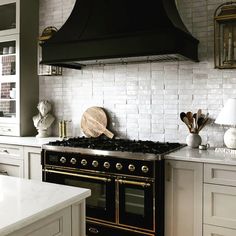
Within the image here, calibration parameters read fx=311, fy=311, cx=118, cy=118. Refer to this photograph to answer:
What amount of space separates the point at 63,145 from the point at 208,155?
4.40 feet

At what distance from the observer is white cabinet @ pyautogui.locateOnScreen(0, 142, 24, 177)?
334 cm

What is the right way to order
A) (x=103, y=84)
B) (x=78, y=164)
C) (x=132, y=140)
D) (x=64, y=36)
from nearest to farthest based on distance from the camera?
(x=78, y=164) < (x=64, y=36) < (x=132, y=140) < (x=103, y=84)

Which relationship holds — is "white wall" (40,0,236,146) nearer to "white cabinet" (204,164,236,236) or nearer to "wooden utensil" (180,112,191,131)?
"wooden utensil" (180,112,191,131)

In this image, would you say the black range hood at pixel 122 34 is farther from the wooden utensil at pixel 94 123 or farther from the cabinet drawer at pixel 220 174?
the cabinet drawer at pixel 220 174

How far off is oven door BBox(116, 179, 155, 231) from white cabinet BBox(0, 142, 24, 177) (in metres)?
1.27

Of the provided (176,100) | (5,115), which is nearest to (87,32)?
(176,100)

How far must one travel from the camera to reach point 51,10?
3.91 meters

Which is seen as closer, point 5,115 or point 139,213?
point 139,213

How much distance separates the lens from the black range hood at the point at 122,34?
8.38ft

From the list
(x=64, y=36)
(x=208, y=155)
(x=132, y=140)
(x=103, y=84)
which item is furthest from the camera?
(x=103, y=84)

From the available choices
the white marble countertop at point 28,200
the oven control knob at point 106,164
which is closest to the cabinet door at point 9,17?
the oven control knob at point 106,164

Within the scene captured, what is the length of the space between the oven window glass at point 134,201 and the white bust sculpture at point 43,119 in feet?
5.11

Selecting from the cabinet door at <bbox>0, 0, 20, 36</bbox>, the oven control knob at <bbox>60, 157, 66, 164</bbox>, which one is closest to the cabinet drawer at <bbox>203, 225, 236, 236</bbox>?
the oven control knob at <bbox>60, 157, 66, 164</bbox>

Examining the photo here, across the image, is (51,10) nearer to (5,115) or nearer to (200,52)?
(5,115)
